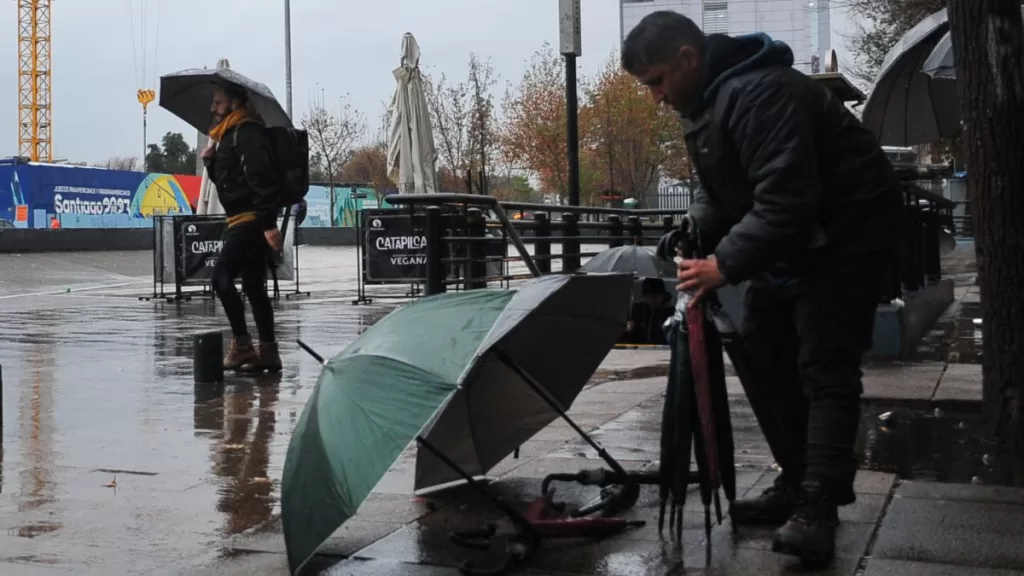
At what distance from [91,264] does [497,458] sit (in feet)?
82.4

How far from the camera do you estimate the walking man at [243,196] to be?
338 inches

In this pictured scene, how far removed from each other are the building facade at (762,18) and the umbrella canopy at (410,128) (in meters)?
78.7

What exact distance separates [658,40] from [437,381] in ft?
4.23

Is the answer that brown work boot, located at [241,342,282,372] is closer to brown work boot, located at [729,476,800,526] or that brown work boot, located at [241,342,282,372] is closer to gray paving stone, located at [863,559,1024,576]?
brown work boot, located at [729,476,800,526]

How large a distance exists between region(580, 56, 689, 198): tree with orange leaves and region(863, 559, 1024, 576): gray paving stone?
38.0m

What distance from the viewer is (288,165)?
8828 mm

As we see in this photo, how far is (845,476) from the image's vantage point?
3898 millimetres

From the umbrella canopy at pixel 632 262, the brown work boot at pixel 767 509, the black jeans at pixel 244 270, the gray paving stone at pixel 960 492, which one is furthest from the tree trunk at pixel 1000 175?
the umbrella canopy at pixel 632 262

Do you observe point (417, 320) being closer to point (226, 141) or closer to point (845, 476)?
point (845, 476)

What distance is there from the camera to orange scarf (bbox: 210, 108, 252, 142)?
872 centimetres

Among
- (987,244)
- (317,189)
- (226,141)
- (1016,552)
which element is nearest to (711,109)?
Result: (1016,552)

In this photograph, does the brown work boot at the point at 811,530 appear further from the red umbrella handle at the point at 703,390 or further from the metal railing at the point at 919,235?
the metal railing at the point at 919,235

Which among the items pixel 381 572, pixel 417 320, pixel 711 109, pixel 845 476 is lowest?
pixel 381 572

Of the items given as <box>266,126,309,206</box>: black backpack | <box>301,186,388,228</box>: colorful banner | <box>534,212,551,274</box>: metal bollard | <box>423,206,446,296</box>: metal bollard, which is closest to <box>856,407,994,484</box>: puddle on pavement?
<box>423,206,446,296</box>: metal bollard
